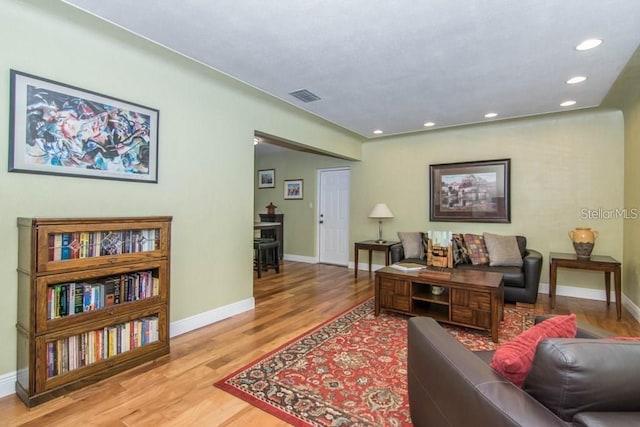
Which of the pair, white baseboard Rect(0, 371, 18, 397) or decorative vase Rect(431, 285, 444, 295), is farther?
decorative vase Rect(431, 285, 444, 295)

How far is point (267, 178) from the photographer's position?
23.6ft

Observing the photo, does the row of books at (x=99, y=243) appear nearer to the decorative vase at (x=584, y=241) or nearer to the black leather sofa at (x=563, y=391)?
the black leather sofa at (x=563, y=391)

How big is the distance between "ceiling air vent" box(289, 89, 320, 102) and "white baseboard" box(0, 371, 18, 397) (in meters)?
3.10

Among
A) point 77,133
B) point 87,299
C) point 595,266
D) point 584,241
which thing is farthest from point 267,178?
point 595,266

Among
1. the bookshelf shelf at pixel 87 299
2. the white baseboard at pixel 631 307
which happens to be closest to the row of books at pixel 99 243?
the bookshelf shelf at pixel 87 299

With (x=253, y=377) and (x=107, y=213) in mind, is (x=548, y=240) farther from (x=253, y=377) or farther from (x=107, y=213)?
(x=107, y=213)

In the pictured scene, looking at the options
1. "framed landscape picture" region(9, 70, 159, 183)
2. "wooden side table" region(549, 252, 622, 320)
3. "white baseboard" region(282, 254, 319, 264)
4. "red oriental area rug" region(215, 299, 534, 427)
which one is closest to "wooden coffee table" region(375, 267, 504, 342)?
"red oriental area rug" region(215, 299, 534, 427)

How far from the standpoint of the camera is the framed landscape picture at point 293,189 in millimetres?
6676

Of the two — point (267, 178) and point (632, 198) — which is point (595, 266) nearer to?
point (632, 198)

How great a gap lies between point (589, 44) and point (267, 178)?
5.83m

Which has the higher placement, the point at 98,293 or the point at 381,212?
the point at 381,212

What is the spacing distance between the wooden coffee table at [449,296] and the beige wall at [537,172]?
1.81m

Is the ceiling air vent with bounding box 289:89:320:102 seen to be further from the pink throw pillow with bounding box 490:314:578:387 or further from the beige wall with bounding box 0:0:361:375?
the pink throw pillow with bounding box 490:314:578:387

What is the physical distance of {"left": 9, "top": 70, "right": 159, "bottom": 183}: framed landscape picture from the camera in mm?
1948
